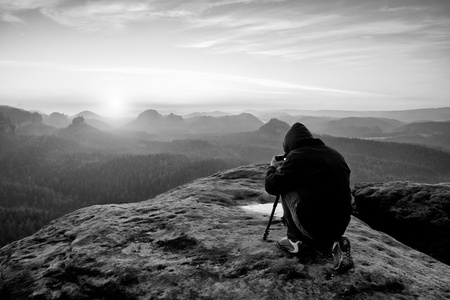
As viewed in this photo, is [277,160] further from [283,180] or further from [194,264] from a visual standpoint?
[194,264]

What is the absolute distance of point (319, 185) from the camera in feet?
21.4

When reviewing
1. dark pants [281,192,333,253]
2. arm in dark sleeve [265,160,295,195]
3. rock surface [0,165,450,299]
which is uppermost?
arm in dark sleeve [265,160,295,195]

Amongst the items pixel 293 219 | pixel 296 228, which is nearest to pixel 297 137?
pixel 293 219

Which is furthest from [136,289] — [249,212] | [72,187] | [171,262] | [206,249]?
[72,187]

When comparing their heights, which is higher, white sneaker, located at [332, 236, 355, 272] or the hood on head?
the hood on head

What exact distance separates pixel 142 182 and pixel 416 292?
194 m

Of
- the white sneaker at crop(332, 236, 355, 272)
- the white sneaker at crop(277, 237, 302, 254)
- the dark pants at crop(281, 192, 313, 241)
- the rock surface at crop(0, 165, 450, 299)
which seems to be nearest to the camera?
the rock surface at crop(0, 165, 450, 299)

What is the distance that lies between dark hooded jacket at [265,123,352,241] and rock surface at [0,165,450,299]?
1220 millimetres

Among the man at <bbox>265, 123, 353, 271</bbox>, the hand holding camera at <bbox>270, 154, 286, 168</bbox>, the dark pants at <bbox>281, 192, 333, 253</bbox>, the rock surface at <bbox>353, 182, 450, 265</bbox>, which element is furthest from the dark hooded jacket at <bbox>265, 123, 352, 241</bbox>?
the rock surface at <bbox>353, 182, 450, 265</bbox>

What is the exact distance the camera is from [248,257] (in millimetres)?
7781

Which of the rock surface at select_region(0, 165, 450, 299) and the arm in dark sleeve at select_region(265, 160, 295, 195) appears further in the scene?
the arm in dark sleeve at select_region(265, 160, 295, 195)

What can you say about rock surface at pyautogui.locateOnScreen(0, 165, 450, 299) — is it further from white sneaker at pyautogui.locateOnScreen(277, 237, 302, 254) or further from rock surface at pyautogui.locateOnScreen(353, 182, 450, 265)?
rock surface at pyautogui.locateOnScreen(353, 182, 450, 265)

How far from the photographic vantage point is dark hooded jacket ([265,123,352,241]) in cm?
653

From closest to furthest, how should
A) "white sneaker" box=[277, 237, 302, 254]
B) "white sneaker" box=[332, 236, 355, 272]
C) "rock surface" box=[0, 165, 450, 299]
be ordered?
"rock surface" box=[0, 165, 450, 299]
"white sneaker" box=[332, 236, 355, 272]
"white sneaker" box=[277, 237, 302, 254]
